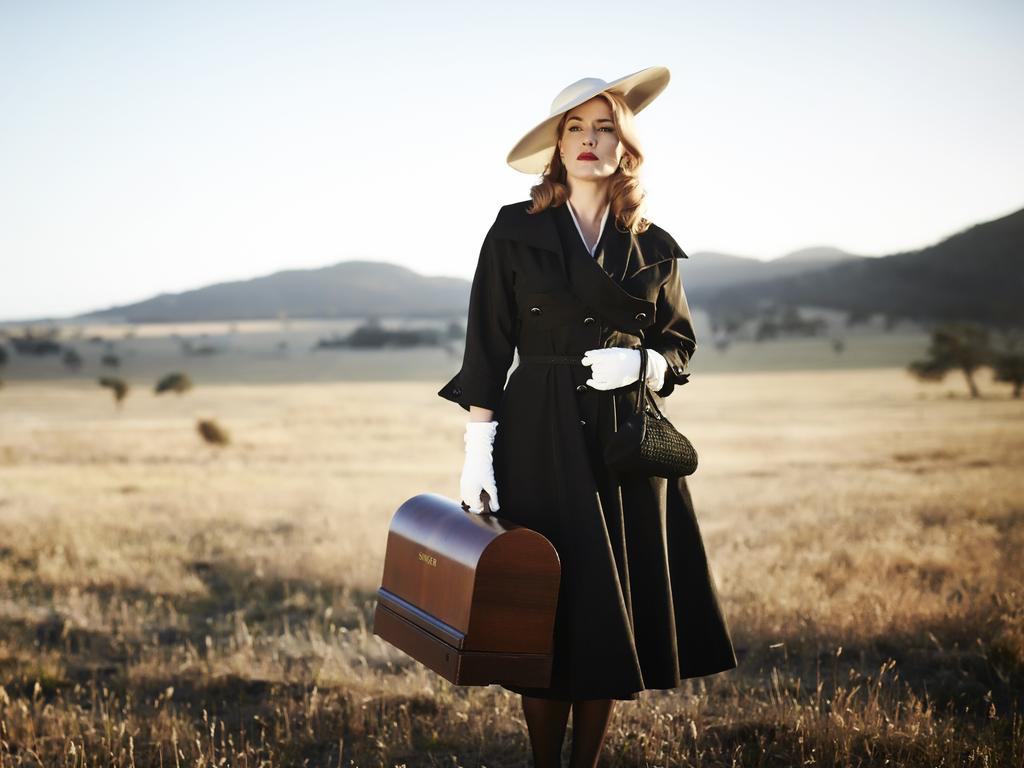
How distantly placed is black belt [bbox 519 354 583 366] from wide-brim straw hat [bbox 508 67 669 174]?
83 centimetres

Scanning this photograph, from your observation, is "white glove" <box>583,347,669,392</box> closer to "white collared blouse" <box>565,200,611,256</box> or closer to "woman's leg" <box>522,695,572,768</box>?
"white collared blouse" <box>565,200,611,256</box>

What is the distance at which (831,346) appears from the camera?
63.5 m

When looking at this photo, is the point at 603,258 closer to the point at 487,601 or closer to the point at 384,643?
the point at 487,601

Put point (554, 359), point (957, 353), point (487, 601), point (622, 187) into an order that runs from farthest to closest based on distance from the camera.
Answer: point (957, 353) → point (622, 187) → point (554, 359) → point (487, 601)

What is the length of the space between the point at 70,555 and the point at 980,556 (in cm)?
850

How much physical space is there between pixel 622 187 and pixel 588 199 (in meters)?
0.13

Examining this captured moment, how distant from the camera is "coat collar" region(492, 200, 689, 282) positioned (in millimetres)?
3486

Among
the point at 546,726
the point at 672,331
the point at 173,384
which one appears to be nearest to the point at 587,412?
the point at 672,331

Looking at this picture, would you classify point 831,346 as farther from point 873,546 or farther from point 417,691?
point 417,691

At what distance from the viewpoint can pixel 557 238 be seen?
3471 millimetres

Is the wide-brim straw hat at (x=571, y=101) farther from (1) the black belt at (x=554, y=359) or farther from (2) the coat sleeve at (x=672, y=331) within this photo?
(1) the black belt at (x=554, y=359)

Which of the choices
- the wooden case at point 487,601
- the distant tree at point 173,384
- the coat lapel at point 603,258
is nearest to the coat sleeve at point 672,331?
the coat lapel at point 603,258

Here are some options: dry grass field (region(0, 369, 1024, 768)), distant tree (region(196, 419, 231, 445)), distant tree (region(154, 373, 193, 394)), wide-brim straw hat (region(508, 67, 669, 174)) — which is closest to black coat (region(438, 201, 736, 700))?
wide-brim straw hat (region(508, 67, 669, 174))

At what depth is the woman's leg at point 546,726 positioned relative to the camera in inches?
136
